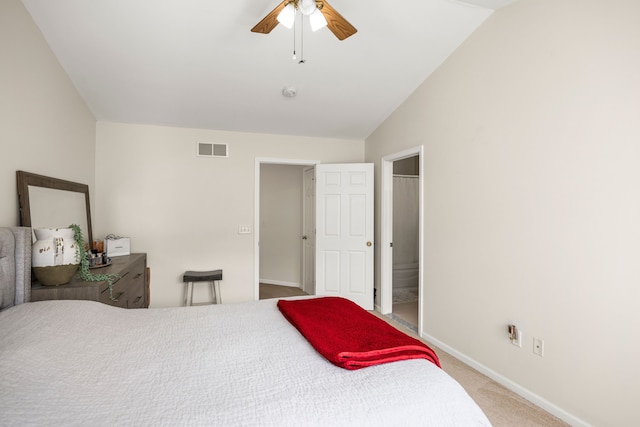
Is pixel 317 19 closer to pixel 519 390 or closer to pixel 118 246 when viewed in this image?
pixel 519 390

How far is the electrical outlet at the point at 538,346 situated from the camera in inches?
85.5

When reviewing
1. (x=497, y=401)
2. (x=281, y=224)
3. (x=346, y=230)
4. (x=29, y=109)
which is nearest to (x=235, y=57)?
(x=29, y=109)

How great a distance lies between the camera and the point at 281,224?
5.65 m

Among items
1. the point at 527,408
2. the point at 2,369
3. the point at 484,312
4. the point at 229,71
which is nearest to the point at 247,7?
the point at 229,71

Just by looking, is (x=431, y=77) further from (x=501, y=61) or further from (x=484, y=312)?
(x=484, y=312)

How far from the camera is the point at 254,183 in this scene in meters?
4.13

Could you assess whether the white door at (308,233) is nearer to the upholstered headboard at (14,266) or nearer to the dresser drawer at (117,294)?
the dresser drawer at (117,294)

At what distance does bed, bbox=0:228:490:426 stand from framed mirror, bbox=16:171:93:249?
1.04 metres

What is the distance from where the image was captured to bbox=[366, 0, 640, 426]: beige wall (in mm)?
1774

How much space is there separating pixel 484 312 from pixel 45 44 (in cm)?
412

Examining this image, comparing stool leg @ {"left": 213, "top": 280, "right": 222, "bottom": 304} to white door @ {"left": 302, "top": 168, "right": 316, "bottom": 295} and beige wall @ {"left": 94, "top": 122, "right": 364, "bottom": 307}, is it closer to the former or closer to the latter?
beige wall @ {"left": 94, "top": 122, "right": 364, "bottom": 307}

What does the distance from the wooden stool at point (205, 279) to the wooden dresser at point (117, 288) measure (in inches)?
17.0

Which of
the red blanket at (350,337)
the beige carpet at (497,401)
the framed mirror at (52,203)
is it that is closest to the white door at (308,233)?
the beige carpet at (497,401)

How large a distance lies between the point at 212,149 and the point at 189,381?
3299 millimetres
